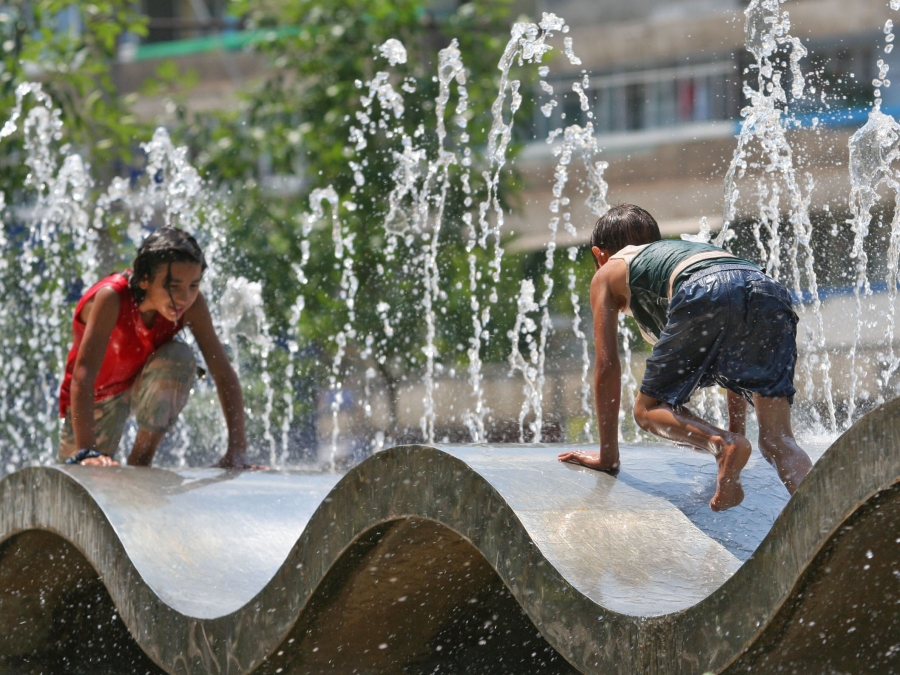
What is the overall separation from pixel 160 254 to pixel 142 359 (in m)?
0.52

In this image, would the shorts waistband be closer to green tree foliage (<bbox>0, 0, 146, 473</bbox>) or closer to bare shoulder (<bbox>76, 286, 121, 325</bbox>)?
bare shoulder (<bbox>76, 286, 121, 325</bbox>)

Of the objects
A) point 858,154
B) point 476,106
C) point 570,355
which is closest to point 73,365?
point 858,154

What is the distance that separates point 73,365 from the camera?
14.9 ft

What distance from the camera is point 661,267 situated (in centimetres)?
341

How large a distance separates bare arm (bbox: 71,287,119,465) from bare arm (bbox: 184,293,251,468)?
0.35 m

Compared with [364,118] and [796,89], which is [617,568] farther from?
[364,118]

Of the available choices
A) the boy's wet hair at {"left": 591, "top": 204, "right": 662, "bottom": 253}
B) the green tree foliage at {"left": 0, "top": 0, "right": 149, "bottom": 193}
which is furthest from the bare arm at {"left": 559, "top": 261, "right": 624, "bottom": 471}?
the green tree foliage at {"left": 0, "top": 0, "right": 149, "bottom": 193}

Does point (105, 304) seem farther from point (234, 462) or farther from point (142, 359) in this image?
point (234, 462)

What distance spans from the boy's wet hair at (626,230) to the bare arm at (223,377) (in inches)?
64.5

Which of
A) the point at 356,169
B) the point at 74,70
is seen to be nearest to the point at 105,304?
the point at 356,169

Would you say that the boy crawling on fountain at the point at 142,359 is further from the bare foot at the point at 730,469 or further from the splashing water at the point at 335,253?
the splashing water at the point at 335,253

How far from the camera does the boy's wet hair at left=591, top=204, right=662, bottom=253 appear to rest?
373cm

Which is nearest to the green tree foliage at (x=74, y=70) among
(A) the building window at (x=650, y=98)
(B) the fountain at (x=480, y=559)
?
(B) the fountain at (x=480, y=559)

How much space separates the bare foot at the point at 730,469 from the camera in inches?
120
